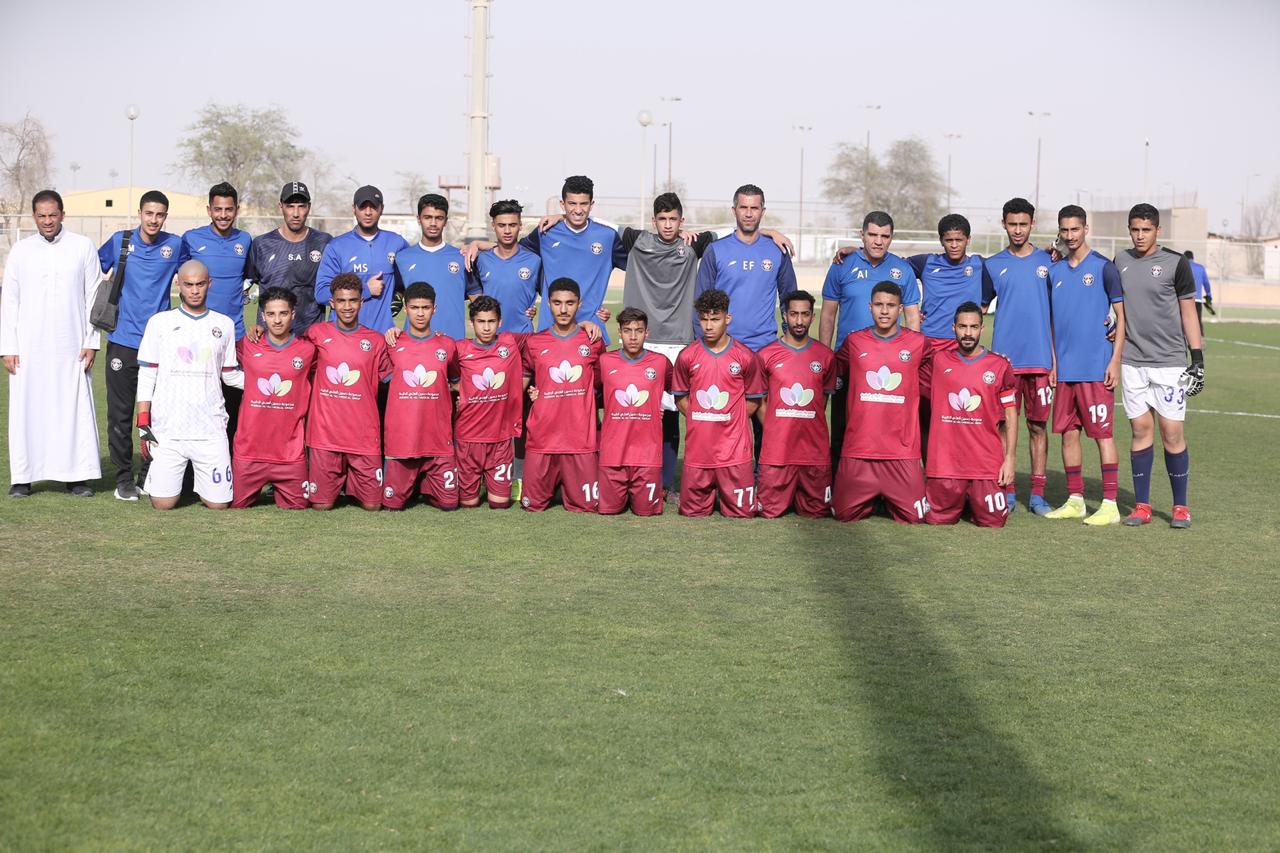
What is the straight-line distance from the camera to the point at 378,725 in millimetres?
4520

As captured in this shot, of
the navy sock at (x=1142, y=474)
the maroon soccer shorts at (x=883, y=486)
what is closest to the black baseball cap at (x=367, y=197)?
the maroon soccer shorts at (x=883, y=486)

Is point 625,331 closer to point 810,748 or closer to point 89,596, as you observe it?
point 89,596

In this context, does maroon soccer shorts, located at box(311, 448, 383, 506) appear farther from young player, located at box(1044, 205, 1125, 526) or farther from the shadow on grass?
young player, located at box(1044, 205, 1125, 526)

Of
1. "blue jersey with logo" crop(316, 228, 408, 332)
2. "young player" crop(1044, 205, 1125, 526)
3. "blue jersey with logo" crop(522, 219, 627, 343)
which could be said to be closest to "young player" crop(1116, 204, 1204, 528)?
"young player" crop(1044, 205, 1125, 526)

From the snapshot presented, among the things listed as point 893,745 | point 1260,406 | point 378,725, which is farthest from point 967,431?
point 1260,406

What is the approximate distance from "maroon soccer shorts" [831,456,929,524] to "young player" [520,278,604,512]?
1.56 m

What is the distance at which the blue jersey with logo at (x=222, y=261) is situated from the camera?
8.73 meters

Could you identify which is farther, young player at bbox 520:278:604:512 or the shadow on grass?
young player at bbox 520:278:604:512

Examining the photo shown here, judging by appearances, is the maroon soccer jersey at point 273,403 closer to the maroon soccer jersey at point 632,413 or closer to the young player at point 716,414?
the maroon soccer jersey at point 632,413

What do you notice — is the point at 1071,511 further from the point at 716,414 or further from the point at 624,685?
the point at 624,685

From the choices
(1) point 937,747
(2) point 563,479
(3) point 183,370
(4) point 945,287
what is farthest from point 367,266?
(1) point 937,747

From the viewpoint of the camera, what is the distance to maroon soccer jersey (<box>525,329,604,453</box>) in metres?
8.52

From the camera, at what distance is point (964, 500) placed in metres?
8.39

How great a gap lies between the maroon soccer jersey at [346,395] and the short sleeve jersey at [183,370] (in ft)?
2.06
